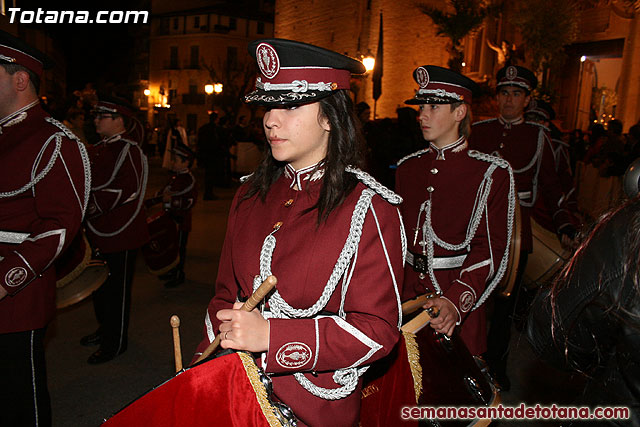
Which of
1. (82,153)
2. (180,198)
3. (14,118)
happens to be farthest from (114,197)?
(180,198)

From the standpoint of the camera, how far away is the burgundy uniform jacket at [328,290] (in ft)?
5.34

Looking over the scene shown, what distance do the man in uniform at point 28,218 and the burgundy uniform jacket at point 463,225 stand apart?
6.53 feet

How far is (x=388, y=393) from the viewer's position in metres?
2.15

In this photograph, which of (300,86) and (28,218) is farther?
(28,218)

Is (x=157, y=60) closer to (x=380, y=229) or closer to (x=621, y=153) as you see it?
(x=621, y=153)

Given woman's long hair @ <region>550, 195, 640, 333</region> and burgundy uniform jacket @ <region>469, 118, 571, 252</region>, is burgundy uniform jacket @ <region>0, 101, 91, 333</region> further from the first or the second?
burgundy uniform jacket @ <region>469, 118, 571, 252</region>

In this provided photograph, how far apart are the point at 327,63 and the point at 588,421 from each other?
1.40m

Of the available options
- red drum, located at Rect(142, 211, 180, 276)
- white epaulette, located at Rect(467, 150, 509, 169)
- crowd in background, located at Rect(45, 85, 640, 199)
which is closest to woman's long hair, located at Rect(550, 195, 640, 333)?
white epaulette, located at Rect(467, 150, 509, 169)

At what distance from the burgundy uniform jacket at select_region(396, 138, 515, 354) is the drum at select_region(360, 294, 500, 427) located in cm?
50

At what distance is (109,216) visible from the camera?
4582mm

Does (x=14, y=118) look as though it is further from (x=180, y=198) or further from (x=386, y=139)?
(x=386, y=139)

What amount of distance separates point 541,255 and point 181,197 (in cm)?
430

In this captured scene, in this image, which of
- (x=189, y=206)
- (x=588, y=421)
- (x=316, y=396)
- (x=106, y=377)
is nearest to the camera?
(x=588, y=421)

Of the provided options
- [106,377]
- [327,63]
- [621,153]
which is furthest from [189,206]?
[621,153]
